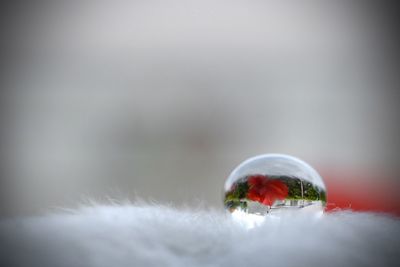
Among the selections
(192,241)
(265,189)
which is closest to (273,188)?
(265,189)

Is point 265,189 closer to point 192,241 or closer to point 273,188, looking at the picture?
point 273,188

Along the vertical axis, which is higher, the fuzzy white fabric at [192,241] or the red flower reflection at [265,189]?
the red flower reflection at [265,189]

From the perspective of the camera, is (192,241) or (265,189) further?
(265,189)

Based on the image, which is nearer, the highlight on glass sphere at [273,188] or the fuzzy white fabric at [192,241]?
the fuzzy white fabric at [192,241]

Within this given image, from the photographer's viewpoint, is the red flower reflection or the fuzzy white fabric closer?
the fuzzy white fabric

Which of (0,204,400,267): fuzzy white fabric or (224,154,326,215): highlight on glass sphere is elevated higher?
(224,154,326,215): highlight on glass sphere

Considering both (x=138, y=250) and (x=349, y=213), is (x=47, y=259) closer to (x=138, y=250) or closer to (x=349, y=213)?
(x=138, y=250)
